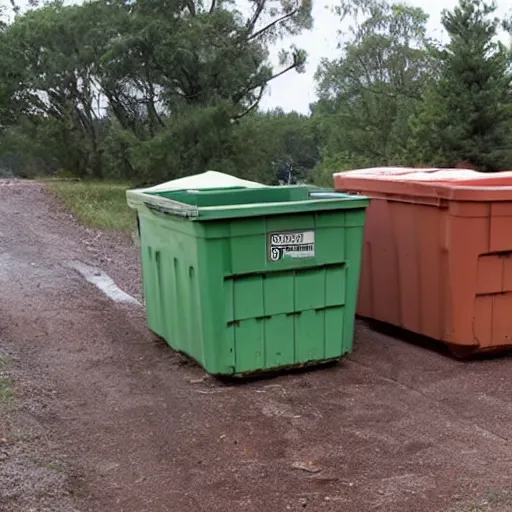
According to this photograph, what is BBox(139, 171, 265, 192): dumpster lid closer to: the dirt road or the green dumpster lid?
the green dumpster lid

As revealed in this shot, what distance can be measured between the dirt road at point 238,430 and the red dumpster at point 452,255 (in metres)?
0.24

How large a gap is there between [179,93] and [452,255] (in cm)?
1212

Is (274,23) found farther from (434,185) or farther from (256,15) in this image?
(434,185)

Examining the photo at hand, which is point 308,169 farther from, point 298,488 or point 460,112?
point 298,488

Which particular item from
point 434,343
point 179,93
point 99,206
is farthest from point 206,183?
point 179,93

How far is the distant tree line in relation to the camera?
49.7 feet

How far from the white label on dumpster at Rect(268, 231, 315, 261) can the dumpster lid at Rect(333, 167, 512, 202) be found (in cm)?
90

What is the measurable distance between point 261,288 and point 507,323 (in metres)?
1.64

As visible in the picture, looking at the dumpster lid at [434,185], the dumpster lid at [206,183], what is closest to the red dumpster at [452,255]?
the dumpster lid at [434,185]

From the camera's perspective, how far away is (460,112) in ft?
62.7

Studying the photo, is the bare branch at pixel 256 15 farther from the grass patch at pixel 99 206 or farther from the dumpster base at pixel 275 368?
the dumpster base at pixel 275 368

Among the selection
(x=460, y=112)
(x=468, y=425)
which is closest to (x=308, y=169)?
(x=460, y=112)

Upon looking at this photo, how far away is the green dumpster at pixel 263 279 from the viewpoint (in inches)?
163

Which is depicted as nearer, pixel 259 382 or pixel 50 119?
pixel 259 382
